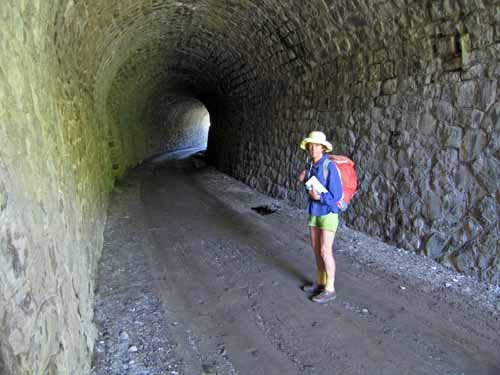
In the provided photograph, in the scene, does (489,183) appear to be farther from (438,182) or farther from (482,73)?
(482,73)

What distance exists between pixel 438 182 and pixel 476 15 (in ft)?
6.73

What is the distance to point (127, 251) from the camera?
5.37 metres

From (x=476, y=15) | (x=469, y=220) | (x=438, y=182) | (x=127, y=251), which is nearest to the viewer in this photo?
(x=476, y=15)

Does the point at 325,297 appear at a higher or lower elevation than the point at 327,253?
lower

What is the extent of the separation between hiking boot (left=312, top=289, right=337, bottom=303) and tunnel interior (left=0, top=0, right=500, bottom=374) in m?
1.78

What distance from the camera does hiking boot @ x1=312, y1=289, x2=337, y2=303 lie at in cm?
393

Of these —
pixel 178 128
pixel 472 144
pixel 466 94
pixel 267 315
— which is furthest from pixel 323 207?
pixel 178 128

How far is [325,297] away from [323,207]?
986mm

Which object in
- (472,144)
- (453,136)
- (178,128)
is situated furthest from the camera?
(178,128)

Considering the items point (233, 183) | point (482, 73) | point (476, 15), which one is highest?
point (476, 15)

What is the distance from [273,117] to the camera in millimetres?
Result: 9562

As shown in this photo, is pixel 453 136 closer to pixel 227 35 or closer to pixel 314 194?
pixel 314 194

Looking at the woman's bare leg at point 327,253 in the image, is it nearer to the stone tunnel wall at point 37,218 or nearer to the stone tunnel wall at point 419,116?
the stone tunnel wall at point 419,116

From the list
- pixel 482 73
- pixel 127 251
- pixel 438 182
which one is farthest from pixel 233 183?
pixel 482 73
